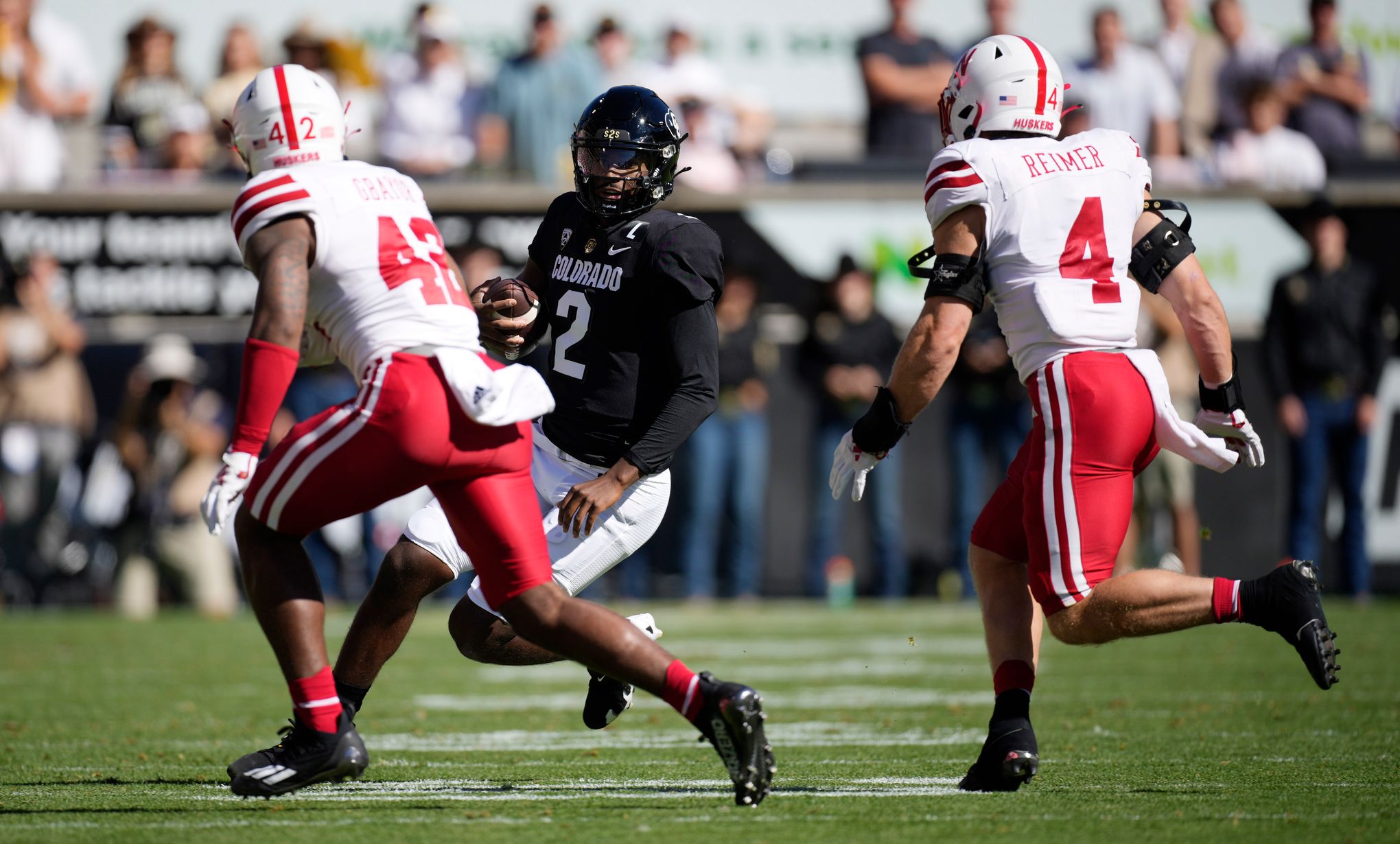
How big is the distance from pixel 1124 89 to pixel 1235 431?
7340 mm

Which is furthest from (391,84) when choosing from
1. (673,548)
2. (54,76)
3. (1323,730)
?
(1323,730)

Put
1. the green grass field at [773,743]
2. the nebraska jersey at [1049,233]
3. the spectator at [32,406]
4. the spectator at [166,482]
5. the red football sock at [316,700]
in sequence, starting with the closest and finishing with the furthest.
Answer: the green grass field at [773,743], the red football sock at [316,700], the nebraska jersey at [1049,233], the spectator at [166,482], the spectator at [32,406]

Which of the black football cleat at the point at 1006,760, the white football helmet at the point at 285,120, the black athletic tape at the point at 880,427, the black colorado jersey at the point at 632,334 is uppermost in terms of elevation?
the white football helmet at the point at 285,120

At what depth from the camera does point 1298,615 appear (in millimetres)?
4160

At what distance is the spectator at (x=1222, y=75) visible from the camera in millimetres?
11867

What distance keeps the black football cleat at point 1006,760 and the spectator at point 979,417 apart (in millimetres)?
6319

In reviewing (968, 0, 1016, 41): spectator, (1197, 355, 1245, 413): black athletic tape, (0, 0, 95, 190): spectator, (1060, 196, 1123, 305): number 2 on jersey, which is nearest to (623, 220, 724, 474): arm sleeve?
(1060, 196, 1123, 305): number 2 on jersey

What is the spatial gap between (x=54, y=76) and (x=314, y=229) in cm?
897

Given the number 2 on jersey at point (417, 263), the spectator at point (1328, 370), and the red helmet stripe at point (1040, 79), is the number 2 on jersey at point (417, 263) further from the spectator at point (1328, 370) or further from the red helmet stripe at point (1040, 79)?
the spectator at point (1328, 370)

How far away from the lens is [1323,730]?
214 inches

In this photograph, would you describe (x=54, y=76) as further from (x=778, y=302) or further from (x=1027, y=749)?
(x=1027, y=749)

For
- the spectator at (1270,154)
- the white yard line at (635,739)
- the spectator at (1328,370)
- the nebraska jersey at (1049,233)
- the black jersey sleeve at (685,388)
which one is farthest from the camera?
the spectator at (1270,154)

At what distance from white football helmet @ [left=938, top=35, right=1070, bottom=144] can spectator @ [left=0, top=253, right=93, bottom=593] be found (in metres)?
7.70

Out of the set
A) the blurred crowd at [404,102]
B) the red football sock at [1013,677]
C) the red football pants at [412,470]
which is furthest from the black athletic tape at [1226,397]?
the blurred crowd at [404,102]
